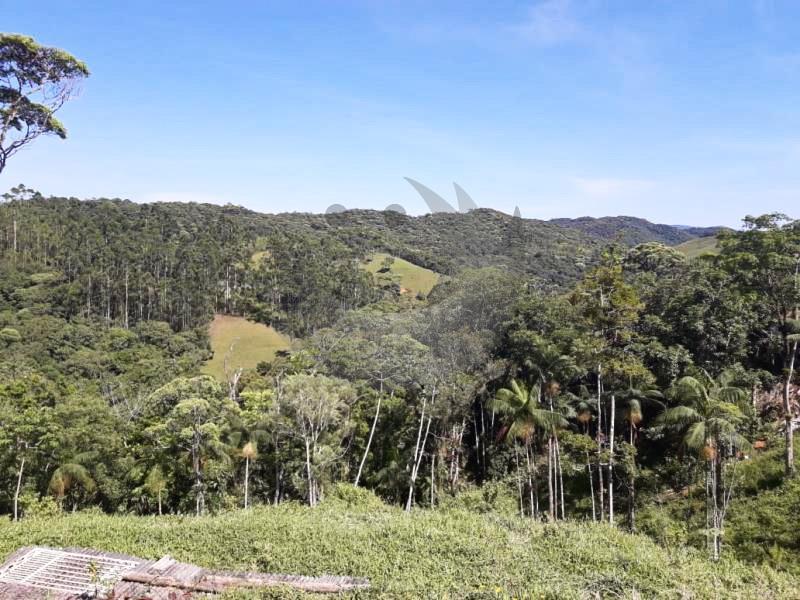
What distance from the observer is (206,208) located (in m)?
130

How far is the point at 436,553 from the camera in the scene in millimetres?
10469

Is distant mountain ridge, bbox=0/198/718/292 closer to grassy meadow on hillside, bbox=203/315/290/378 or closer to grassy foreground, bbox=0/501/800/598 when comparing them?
grassy meadow on hillside, bbox=203/315/290/378

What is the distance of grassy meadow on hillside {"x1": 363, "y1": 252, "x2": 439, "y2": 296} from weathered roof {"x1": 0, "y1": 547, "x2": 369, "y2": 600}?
70.7 metres

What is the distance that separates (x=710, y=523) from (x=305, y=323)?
188ft

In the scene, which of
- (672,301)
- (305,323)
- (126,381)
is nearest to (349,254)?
(305,323)

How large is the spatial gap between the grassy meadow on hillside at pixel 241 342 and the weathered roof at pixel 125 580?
1879 inches

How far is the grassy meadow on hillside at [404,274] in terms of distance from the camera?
8488cm

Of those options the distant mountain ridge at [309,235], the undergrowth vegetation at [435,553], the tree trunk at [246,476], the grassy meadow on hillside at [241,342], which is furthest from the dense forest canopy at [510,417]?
the grassy meadow on hillside at [241,342]

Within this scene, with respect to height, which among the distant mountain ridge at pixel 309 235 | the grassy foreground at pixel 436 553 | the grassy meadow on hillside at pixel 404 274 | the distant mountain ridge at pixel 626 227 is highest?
the distant mountain ridge at pixel 626 227

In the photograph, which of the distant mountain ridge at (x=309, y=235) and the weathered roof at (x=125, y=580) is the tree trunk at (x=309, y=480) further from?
the distant mountain ridge at (x=309, y=235)

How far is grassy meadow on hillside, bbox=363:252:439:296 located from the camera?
84.9m

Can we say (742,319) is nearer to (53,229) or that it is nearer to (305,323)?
(305,323)

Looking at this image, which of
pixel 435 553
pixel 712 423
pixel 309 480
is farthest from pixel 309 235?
pixel 435 553

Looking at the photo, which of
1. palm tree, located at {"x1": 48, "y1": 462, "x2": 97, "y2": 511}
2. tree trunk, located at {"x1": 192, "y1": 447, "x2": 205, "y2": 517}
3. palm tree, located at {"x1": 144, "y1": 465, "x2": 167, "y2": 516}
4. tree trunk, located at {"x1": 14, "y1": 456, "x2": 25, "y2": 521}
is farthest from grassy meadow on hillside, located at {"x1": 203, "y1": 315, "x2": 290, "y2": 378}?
tree trunk, located at {"x1": 192, "y1": 447, "x2": 205, "y2": 517}
